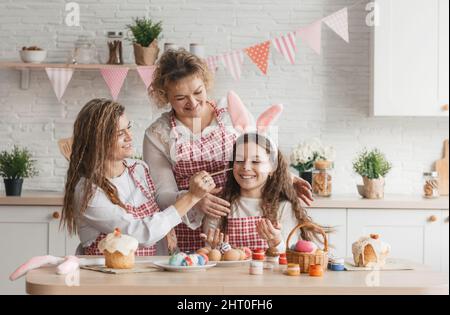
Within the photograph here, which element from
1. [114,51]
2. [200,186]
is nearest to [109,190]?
[200,186]

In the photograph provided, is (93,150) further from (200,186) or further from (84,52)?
(84,52)

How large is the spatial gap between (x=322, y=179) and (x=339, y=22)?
1.00 m

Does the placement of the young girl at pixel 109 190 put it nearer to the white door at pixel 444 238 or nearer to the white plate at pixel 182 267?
the white plate at pixel 182 267

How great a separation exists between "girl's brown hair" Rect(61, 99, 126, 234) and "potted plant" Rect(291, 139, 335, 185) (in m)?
1.94

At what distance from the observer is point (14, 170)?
439 cm

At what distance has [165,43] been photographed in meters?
4.61

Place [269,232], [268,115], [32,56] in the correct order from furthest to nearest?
[32,56], [268,115], [269,232]

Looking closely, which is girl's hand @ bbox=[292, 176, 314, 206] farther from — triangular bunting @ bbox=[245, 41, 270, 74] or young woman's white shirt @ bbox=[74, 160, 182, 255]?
triangular bunting @ bbox=[245, 41, 270, 74]

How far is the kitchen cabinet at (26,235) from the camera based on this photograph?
425 centimetres

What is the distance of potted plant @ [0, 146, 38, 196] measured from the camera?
14.2ft

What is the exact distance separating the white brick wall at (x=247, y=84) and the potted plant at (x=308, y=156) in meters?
0.30

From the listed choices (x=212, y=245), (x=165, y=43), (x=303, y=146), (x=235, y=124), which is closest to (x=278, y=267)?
(x=212, y=245)

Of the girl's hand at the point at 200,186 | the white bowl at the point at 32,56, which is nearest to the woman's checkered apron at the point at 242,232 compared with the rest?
the girl's hand at the point at 200,186

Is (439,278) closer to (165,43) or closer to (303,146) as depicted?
(303,146)
